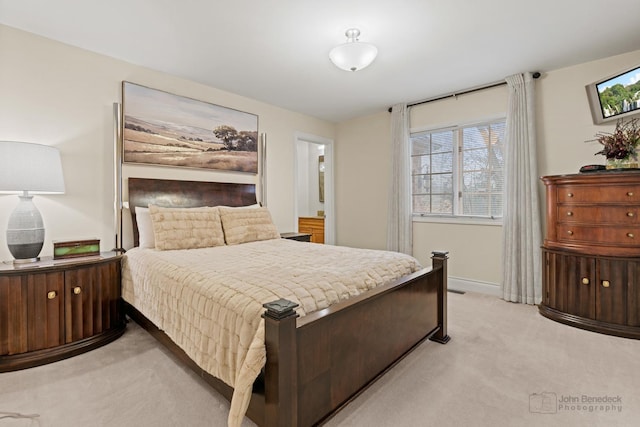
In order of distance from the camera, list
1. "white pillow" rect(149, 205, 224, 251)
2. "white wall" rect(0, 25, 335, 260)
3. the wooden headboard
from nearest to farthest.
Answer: "white wall" rect(0, 25, 335, 260) → "white pillow" rect(149, 205, 224, 251) → the wooden headboard

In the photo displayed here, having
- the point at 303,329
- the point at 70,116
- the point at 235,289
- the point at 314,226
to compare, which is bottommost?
the point at 303,329

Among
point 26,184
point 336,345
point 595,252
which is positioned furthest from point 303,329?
point 595,252

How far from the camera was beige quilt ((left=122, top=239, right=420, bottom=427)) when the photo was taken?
1333 mm

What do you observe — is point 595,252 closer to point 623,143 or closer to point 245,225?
point 623,143

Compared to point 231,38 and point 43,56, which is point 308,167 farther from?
point 43,56

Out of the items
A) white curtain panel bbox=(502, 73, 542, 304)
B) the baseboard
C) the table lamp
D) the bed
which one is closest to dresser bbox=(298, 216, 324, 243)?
the baseboard

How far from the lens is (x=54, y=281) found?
85.8 inches

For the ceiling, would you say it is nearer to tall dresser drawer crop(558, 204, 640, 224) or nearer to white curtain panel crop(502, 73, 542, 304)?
white curtain panel crop(502, 73, 542, 304)

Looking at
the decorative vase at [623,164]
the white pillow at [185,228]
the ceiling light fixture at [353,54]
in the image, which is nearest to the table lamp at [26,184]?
the white pillow at [185,228]

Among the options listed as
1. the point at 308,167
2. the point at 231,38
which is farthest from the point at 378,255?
the point at 308,167

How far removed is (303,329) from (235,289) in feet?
1.44

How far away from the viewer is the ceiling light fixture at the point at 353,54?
90.6 inches

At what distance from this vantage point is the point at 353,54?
234 cm

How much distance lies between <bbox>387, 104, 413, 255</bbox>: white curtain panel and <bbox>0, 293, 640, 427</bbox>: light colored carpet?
2.02m
